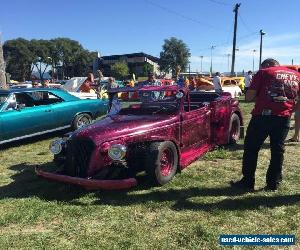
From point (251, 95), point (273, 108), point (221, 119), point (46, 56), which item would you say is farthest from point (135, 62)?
point (273, 108)

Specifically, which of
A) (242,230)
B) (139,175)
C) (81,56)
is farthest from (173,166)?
(81,56)

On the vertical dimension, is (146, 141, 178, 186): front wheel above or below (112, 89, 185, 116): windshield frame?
below

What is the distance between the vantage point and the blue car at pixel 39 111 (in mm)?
9516

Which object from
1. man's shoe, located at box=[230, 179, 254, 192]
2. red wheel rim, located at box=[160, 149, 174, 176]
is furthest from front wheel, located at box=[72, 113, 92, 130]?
man's shoe, located at box=[230, 179, 254, 192]

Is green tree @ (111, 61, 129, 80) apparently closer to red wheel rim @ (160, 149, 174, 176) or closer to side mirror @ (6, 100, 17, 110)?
Result: side mirror @ (6, 100, 17, 110)

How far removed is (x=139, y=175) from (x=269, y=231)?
261cm

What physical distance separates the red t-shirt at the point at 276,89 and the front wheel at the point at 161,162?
1.44 m

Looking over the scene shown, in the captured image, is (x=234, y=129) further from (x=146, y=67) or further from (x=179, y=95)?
(x=146, y=67)

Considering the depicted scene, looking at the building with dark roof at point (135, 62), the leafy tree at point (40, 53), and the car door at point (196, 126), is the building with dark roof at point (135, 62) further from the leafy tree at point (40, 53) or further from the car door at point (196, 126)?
the car door at point (196, 126)

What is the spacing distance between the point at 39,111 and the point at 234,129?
4512 millimetres

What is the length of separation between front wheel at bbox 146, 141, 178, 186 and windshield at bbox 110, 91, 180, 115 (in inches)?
33.4

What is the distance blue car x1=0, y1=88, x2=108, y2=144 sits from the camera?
31.2 ft

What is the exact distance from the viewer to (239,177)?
669cm

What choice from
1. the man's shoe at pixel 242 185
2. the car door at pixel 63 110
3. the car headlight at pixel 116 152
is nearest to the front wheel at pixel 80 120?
the car door at pixel 63 110
